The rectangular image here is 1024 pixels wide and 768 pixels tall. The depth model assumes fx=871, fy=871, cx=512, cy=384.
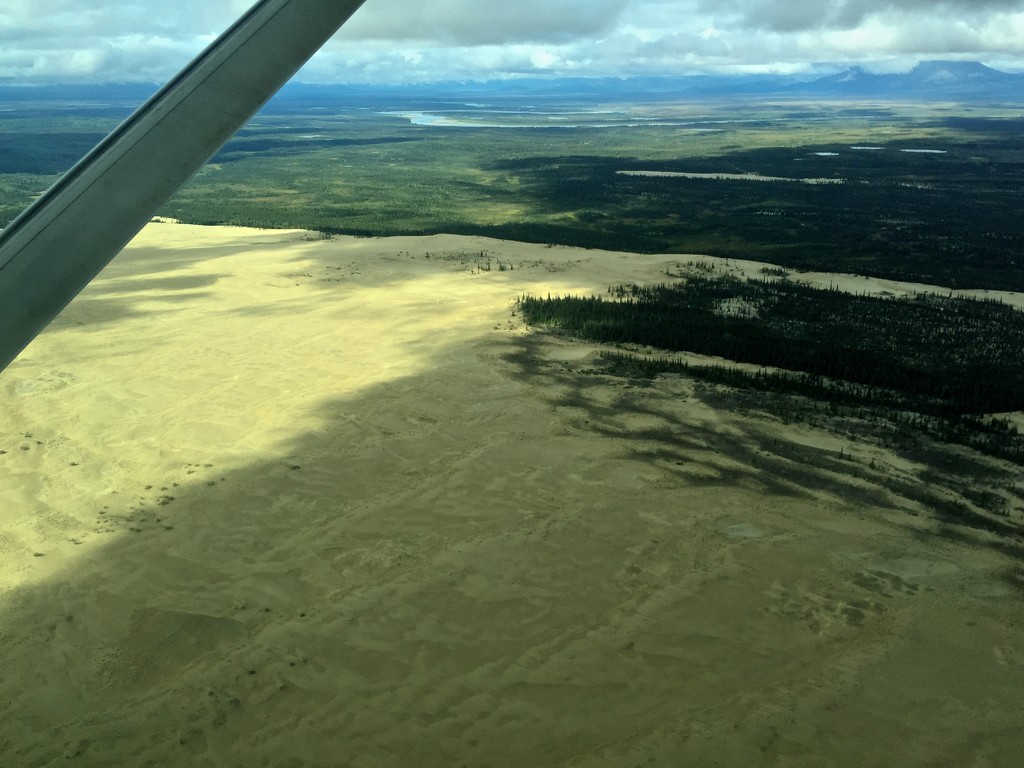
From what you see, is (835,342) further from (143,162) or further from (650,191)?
(650,191)

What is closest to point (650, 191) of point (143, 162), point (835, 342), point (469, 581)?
point (835, 342)

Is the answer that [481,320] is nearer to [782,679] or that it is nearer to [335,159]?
[782,679]

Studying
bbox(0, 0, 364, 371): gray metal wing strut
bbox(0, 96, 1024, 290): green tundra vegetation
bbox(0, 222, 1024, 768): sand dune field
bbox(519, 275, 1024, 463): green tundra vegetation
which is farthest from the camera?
bbox(0, 96, 1024, 290): green tundra vegetation

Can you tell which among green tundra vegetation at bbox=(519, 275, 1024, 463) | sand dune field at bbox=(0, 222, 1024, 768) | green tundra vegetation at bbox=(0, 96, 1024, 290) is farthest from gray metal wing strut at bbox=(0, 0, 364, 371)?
green tundra vegetation at bbox=(0, 96, 1024, 290)

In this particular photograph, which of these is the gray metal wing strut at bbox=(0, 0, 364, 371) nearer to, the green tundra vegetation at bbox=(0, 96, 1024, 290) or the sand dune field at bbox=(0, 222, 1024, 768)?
the sand dune field at bbox=(0, 222, 1024, 768)

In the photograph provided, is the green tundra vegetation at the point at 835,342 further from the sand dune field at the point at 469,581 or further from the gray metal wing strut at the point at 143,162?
the gray metal wing strut at the point at 143,162
